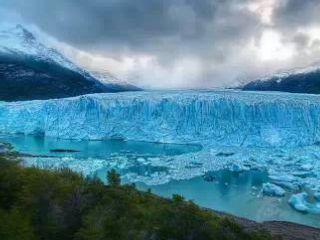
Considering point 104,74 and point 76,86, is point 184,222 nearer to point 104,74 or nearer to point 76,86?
point 76,86

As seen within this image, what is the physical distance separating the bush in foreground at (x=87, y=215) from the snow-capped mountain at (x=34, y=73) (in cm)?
3619

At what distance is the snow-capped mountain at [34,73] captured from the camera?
43.1 metres

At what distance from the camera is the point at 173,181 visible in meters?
15.0

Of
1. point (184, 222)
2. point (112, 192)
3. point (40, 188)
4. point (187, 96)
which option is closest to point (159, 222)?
point (184, 222)

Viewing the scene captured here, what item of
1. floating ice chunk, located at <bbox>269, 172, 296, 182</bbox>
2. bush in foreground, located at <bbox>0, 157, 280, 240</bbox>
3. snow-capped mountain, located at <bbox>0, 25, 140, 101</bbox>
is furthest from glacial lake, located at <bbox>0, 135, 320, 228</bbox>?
snow-capped mountain, located at <bbox>0, 25, 140, 101</bbox>

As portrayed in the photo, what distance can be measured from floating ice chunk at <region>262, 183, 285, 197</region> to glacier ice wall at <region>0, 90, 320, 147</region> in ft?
28.3

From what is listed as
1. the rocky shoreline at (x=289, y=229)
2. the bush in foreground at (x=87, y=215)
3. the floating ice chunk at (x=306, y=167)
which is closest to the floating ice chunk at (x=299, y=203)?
the rocky shoreline at (x=289, y=229)

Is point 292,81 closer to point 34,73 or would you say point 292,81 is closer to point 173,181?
point 34,73

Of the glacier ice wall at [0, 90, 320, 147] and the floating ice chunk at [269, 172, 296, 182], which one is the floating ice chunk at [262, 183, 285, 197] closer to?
the floating ice chunk at [269, 172, 296, 182]

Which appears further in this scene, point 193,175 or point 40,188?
point 193,175

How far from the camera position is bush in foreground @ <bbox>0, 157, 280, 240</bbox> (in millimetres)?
4676

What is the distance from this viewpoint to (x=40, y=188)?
500 cm

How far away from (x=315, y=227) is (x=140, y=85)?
46.6 m

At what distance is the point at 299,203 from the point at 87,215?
8.62 meters
